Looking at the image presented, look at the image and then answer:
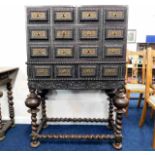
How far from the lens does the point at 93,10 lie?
1786 millimetres

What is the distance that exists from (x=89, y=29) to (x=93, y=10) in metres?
0.17

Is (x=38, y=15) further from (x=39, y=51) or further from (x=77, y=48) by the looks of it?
(x=77, y=48)

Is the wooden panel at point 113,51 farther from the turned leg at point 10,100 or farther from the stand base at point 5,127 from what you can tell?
the stand base at point 5,127

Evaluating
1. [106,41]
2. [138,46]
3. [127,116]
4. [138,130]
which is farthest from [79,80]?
[138,46]

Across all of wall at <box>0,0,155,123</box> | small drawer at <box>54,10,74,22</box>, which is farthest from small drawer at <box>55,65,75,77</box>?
wall at <box>0,0,155,123</box>

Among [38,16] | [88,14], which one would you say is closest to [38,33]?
[38,16]

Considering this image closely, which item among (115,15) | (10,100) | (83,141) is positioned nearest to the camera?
(115,15)

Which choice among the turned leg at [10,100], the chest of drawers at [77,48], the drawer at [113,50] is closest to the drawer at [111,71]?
the chest of drawers at [77,48]

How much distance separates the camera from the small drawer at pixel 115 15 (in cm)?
178

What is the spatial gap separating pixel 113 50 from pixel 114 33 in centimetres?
16

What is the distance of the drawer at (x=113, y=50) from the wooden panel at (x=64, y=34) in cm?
36

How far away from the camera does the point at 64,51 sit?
1.86 meters

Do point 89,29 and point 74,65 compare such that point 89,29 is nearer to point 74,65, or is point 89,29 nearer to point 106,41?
point 106,41

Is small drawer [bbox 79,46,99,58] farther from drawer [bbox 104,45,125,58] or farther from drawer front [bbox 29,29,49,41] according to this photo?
drawer front [bbox 29,29,49,41]
